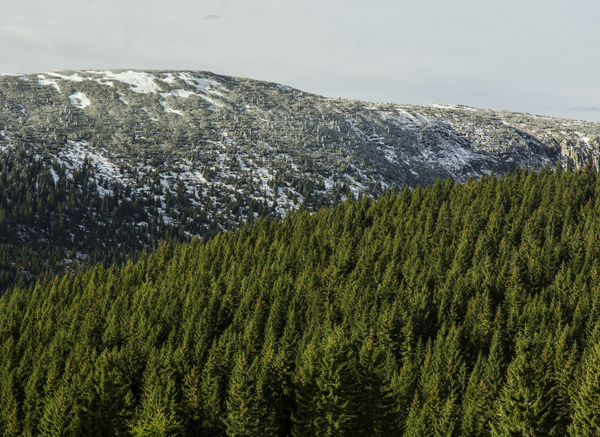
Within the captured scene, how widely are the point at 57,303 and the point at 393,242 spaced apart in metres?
78.1

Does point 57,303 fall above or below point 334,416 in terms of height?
below

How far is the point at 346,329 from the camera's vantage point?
281ft

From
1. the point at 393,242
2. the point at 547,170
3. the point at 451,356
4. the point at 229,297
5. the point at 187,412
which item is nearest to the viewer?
the point at 187,412

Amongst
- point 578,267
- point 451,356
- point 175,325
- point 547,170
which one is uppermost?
point 547,170

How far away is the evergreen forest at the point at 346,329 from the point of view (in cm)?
5050

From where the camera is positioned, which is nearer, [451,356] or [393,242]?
[451,356]

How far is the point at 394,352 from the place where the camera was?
8031 cm

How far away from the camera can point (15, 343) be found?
3671 inches

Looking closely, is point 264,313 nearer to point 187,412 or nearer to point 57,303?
point 187,412

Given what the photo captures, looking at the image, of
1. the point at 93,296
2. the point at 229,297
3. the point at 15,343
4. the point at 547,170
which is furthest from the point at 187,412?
the point at 547,170

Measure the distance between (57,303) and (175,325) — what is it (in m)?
38.7

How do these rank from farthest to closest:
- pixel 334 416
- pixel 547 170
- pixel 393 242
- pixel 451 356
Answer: pixel 547 170
pixel 393 242
pixel 451 356
pixel 334 416

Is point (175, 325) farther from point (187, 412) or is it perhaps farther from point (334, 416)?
point (334, 416)

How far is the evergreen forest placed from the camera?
50.5 metres
